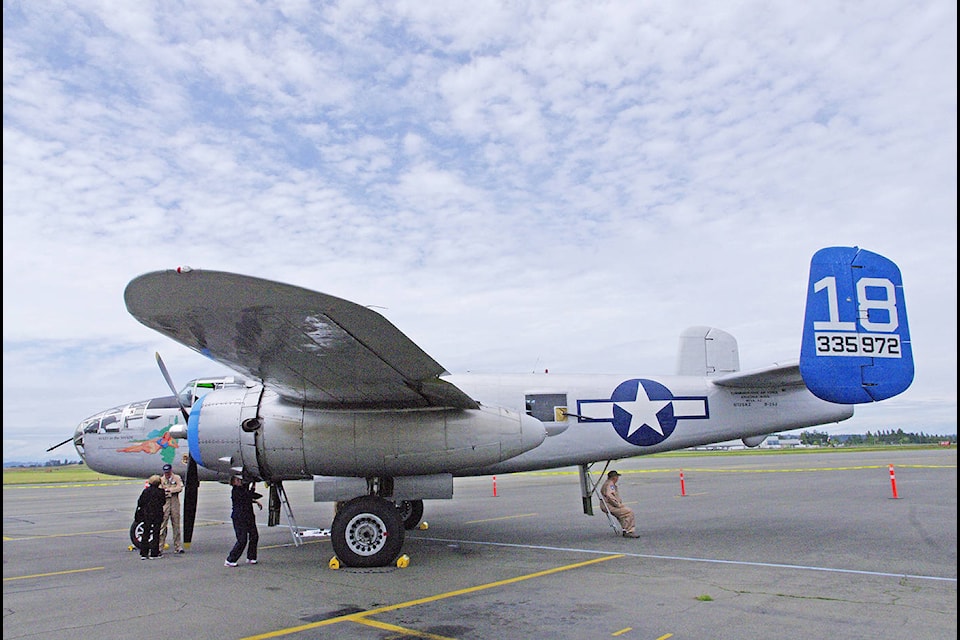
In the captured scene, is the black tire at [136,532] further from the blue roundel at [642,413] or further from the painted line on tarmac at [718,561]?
the blue roundel at [642,413]

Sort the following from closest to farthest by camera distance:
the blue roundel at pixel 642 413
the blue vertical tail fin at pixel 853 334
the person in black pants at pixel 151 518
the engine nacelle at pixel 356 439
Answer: the engine nacelle at pixel 356 439, the blue vertical tail fin at pixel 853 334, the person in black pants at pixel 151 518, the blue roundel at pixel 642 413

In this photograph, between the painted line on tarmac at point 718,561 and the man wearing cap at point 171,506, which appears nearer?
the painted line on tarmac at point 718,561

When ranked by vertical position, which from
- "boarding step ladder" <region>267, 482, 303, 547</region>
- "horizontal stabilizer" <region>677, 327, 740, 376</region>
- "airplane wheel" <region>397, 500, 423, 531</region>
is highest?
"horizontal stabilizer" <region>677, 327, 740, 376</region>

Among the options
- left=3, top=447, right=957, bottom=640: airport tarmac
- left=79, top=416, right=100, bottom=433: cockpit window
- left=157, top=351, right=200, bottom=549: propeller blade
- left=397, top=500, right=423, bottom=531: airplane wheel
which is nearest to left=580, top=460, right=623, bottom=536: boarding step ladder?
left=3, top=447, right=957, bottom=640: airport tarmac

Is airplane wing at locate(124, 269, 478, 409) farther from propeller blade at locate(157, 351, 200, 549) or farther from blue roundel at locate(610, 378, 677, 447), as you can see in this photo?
blue roundel at locate(610, 378, 677, 447)

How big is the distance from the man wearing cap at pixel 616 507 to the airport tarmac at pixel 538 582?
0.24 m

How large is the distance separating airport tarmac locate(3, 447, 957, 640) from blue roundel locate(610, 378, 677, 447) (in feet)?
5.92

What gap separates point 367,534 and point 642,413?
5.30m

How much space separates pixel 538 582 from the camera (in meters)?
8.34

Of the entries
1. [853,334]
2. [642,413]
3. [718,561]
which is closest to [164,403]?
[642,413]

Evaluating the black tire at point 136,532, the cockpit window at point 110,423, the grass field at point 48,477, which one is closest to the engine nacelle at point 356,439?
the black tire at point 136,532

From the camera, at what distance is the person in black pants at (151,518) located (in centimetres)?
1113

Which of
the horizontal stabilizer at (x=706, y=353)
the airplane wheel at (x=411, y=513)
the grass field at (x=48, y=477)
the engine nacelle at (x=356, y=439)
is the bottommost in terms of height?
the grass field at (x=48, y=477)

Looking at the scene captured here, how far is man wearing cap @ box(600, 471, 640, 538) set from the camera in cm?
1192
